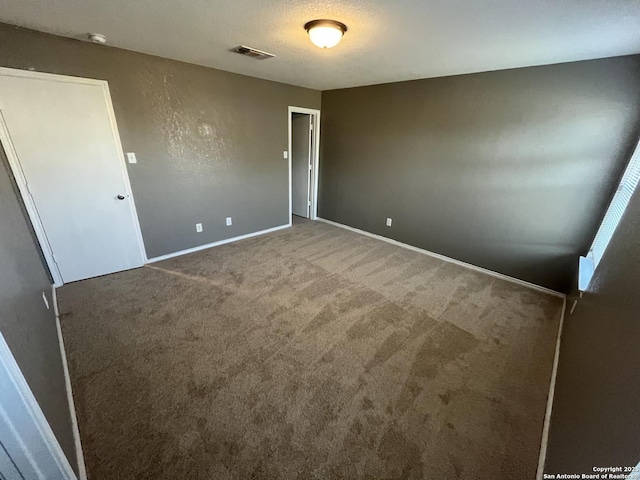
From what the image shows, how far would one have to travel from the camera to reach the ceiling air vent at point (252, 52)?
7.80 feet

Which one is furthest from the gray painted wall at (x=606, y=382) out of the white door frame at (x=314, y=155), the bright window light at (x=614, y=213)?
the white door frame at (x=314, y=155)

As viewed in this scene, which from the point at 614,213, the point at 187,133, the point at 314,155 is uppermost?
the point at 187,133

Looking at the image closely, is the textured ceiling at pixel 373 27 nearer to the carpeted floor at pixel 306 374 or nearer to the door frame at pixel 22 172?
the door frame at pixel 22 172

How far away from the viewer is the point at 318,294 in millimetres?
2676

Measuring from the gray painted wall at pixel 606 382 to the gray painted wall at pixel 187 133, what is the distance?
12.8ft

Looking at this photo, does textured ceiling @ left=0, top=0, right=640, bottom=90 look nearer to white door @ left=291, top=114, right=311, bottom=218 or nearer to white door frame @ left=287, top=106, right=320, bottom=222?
white door frame @ left=287, top=106, right=320, bottom=222

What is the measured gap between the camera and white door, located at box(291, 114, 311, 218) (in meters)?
4.75

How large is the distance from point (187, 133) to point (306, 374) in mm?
3135

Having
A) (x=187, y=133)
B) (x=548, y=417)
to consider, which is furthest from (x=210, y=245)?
(x=548, y=417)

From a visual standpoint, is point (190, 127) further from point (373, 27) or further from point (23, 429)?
point (23, 429)

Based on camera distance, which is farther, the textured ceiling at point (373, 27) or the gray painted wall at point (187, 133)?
the gray painted wall at point (187, 133)

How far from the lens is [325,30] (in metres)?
1.74

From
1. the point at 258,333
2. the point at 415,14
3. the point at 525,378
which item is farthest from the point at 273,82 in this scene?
the point at 525,378

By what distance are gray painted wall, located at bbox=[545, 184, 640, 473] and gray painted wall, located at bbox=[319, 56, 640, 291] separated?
1546mm
